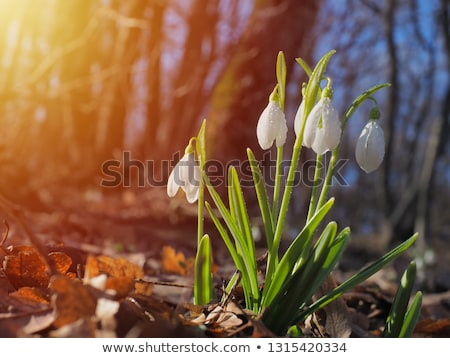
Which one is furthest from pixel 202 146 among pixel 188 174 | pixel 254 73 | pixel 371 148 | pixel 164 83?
pixel 164 83

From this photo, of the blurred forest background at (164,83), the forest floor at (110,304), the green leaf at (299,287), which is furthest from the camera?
the blurred forest background at (164,83)

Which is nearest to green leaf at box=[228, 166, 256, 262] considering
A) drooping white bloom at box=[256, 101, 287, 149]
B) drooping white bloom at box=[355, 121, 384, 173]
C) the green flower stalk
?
the green flower stalk

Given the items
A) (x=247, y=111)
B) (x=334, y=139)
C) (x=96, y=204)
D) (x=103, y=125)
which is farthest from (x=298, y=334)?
(x=103, y=125)

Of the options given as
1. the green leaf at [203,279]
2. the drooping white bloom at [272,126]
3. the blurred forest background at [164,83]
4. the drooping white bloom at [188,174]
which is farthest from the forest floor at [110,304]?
the blurred forest background at [164,83]

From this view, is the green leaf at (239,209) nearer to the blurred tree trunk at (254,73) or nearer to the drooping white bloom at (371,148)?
the drooping white bloom at (371,148)

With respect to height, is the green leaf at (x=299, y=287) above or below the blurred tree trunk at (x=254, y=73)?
below

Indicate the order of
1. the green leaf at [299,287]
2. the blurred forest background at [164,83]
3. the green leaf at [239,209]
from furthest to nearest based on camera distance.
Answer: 1. the blurred forest background at [164,83]
2. the green leaf at [239,209]
3. the green leaf at [299,287]
